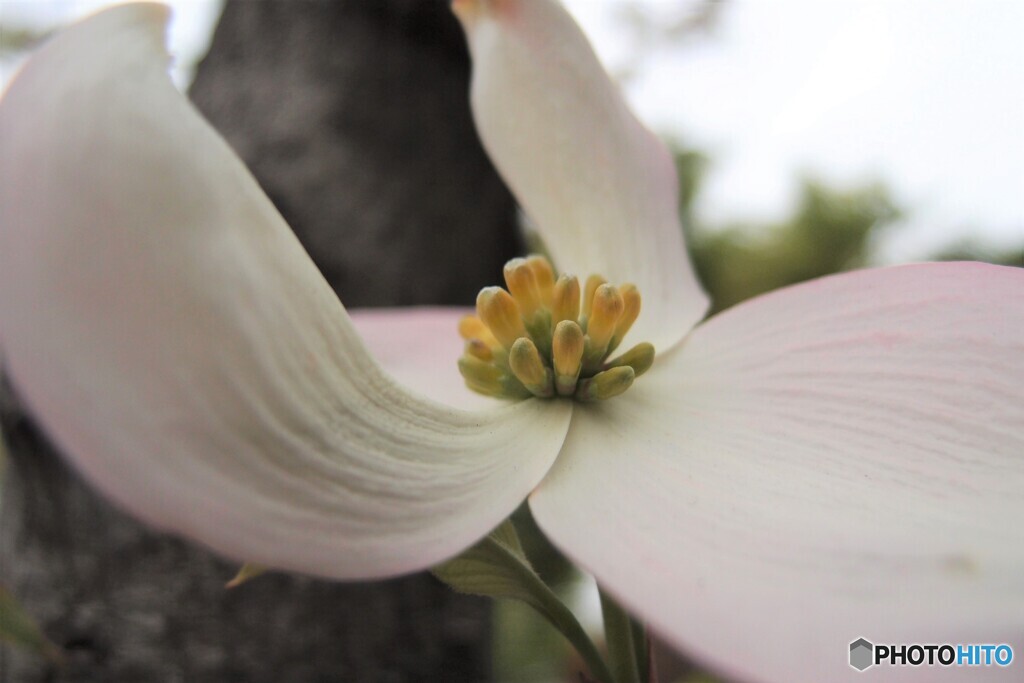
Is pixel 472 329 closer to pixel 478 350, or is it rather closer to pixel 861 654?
pixel 478 350

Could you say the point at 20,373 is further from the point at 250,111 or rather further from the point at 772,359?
the point at 250,111

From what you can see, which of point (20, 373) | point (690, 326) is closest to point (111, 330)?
point (20, 373)

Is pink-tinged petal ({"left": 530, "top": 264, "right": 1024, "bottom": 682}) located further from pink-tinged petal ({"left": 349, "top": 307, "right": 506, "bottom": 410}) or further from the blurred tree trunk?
the blurred tree trunk

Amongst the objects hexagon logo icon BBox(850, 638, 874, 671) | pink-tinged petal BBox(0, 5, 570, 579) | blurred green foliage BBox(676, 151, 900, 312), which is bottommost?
blurred green foliage BBox(676, 151, 900, 312)

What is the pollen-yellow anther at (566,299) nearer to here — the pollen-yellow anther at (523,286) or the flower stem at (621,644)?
the pollen-yellow anther at (523,286)

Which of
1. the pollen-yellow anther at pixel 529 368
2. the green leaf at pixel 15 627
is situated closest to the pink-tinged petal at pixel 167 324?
the pollen-yellow anther at pixel 529 368

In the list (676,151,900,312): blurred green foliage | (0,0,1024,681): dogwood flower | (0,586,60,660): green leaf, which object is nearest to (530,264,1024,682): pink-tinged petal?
A: (0,0,1024,681): dogwood flower
